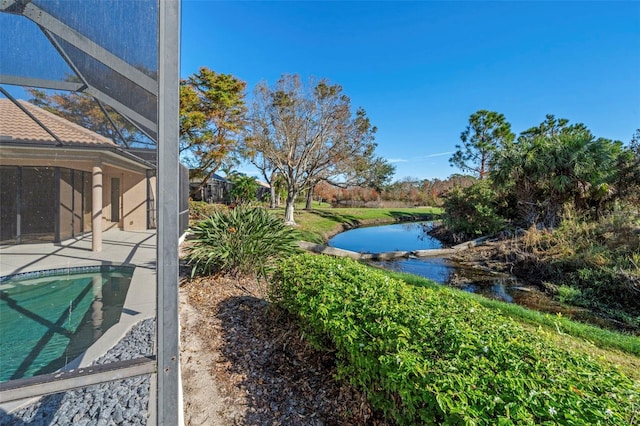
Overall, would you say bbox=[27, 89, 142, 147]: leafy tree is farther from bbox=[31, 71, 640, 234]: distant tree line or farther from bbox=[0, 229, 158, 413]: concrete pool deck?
bbox=[31, 71, 640, 234]: distant tree line

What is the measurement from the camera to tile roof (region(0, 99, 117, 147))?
155 cm

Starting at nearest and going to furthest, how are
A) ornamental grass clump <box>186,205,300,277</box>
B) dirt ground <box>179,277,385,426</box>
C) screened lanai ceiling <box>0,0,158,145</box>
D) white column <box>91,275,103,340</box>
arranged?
screened lanai ceiling <box>0,0,158,145</box>, dirt ground <box>179,277,385,426</box>, white column <box>91,275,103,340</box>, ornamental grass clump <box>186,205,300,277</box>

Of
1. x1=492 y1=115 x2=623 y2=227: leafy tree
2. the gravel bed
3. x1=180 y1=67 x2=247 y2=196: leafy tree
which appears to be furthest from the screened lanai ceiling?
x1=492 y1=115 x2=623 y2=227: leafy tree

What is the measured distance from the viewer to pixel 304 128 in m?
13.8

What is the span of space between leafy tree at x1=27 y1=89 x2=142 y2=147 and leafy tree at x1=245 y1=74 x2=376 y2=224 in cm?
1092

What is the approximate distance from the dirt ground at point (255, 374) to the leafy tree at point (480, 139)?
25.8 meters

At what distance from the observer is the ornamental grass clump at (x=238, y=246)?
4.81m

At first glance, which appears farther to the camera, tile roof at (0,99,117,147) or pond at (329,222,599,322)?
pond at (329,222,599,322)

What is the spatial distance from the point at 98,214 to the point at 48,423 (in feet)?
14.9

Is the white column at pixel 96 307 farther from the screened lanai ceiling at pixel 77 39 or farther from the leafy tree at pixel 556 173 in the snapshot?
the leafy tree at pixel 556 173

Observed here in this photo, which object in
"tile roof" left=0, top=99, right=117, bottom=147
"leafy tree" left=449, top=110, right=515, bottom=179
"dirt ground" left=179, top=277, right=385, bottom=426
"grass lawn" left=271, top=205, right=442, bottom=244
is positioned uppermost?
"leafy tree" left=449, top=110, right=515, bottom=179

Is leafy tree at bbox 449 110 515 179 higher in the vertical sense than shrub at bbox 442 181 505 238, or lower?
higher

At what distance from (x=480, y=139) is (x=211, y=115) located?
23235 mm

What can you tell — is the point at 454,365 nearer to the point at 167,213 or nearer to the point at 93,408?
the point at 167,213
